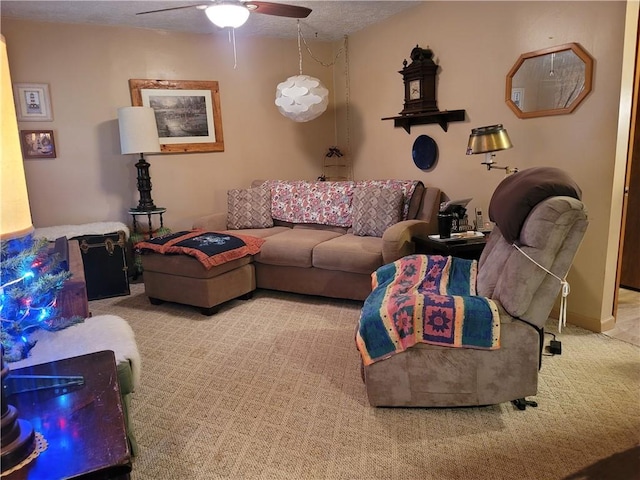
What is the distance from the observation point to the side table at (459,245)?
3.06 metres

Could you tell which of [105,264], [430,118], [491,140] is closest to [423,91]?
[430,118]

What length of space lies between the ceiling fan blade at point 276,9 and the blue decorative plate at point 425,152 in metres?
1.56

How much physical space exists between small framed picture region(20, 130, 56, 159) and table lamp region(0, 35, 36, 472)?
3.61 metres

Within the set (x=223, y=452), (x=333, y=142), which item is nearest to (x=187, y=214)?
(x=333, y=142)

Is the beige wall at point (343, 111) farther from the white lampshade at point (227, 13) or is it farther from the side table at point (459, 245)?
the white lampshade at point (227, 13)

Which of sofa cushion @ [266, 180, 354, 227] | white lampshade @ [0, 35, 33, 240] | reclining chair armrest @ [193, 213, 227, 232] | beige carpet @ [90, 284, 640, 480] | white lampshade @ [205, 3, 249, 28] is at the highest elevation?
white lampshade @ [205, 3, 249, 28]

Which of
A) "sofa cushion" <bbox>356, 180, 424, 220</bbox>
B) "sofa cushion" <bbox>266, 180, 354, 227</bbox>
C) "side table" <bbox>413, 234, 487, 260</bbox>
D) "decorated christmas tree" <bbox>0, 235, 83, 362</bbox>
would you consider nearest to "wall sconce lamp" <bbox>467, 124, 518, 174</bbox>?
"side table" <bbox>413, 234, 487, 260</bbox>

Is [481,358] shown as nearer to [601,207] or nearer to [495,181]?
[601,207]

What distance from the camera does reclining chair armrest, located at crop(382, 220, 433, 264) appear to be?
329 cm

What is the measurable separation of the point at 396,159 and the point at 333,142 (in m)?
1.14

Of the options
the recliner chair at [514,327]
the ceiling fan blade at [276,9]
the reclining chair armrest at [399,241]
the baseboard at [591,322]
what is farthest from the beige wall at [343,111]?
the ceiling fan blade at [276,9]

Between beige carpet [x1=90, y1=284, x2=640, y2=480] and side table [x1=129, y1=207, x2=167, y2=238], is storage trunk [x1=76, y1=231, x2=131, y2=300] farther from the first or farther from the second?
beige carpet [x1=90, y1=284, x2=640, y2=480]

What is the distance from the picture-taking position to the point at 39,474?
98 cm

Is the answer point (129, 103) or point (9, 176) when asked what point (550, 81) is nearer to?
point (9, 176)
